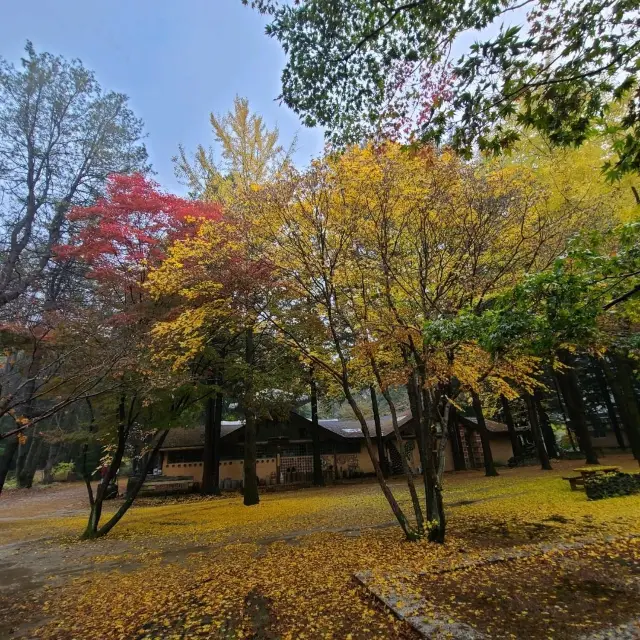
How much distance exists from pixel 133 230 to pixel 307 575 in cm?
848

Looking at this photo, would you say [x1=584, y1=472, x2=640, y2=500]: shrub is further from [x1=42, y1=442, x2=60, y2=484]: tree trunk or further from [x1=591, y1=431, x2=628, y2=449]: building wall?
[x1=42, y1=442, x2=60, y2=484]: tree trunk

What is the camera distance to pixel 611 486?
9.78 m

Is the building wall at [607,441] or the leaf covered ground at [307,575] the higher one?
the building wall at [607,441]

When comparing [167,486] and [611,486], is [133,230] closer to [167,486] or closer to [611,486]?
[611,486]

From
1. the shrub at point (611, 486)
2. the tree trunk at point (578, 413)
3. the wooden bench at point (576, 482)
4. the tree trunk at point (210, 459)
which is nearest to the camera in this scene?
the shrub at point (611, 486)

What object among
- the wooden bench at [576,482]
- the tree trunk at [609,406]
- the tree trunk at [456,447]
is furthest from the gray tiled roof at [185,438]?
the tree trunk at [609,406]

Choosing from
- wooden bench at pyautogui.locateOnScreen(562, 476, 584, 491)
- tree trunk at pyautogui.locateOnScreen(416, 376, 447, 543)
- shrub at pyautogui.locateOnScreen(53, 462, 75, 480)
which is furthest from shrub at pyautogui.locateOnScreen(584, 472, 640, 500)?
shrub at pyautogui.locateOnScreen(53, 462, 75, 480)

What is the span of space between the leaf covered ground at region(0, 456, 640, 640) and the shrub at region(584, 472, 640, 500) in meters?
0.47

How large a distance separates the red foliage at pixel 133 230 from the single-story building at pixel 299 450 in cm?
1425

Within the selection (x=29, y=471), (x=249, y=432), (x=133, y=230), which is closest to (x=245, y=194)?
(x=133, y=230)

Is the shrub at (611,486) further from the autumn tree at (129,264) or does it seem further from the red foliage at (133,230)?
the red foliage at (133,230)

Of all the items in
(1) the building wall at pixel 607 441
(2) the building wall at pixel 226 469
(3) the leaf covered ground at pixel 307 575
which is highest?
(1) the building wall at pixel 607 441

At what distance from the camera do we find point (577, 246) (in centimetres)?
434

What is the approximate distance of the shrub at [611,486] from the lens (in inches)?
381
